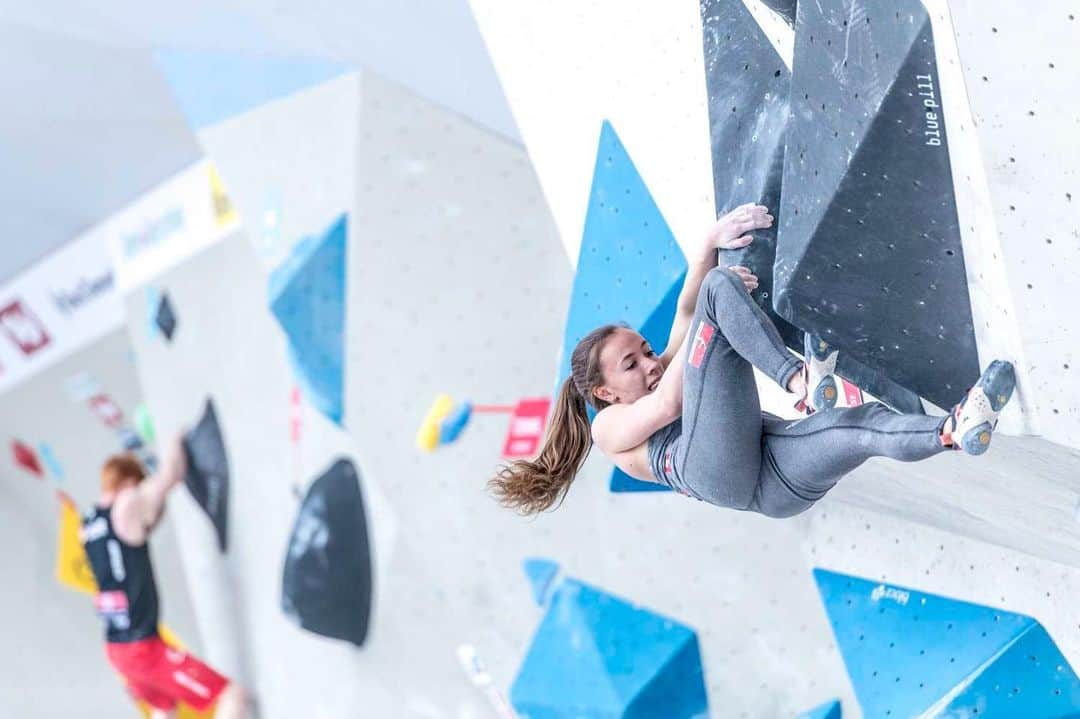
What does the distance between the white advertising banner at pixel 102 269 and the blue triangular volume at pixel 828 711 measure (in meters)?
2.73

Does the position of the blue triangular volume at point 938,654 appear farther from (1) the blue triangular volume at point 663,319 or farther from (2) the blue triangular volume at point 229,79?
(2) the blue triangular volume at point 229,79

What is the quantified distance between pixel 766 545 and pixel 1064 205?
174cm

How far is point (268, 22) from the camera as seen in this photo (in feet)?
12.5

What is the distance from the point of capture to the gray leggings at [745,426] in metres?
1.89

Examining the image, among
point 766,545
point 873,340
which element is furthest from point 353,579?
point 873,340

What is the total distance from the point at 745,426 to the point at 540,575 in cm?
183

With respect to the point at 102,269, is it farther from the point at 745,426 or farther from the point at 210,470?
the point at 745,426

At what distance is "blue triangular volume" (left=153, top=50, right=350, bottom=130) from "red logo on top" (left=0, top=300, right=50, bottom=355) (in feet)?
6.27

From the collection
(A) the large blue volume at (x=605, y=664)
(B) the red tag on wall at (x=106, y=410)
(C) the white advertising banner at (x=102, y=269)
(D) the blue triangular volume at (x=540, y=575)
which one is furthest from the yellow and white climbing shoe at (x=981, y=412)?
(B) the red tag on wall at (x=106, y=410)

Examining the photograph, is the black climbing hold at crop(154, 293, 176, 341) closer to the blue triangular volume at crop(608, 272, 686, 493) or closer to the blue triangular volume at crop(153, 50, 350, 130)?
the blue triangular volume at crop(153, 50, 350, 130)

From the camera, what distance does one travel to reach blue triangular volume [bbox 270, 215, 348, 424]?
12.9 ft

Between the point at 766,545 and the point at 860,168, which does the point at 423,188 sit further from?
the point at 860,168

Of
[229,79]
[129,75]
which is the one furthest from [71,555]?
[229,79]

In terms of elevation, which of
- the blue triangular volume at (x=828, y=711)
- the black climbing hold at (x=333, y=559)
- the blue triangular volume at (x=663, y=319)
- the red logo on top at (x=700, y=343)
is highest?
the red logo on top at (x=700, y=343)
